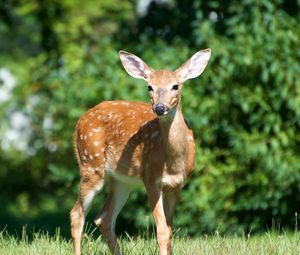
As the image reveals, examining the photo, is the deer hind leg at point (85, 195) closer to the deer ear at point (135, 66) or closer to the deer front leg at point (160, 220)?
the deer front leg at point (160, 220)

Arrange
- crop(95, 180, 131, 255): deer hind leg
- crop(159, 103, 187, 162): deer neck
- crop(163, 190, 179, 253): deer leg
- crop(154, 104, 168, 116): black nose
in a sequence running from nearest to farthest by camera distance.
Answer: crop(154, 104, 168, 116): black nose
crop(159, 103, 187, 162): deer neck
crop(163, 190, 179, 253): deer leg
crop(95, 180, 131, 255): deer hind leg

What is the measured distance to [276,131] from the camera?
975 centimetres

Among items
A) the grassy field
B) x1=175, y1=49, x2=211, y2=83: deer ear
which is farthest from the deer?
the grassy field

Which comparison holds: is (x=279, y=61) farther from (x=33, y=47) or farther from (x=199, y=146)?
(x=33, y=47)

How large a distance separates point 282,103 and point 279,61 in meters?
0.44

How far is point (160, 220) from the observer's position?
6816mm

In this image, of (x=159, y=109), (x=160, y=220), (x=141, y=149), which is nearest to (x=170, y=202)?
(x=160, y=220)

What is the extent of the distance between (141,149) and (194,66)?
2.47 feet

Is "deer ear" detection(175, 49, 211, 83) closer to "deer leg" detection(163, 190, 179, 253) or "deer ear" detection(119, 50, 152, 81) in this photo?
"deer ear" detection(119, 50, 152, 81)

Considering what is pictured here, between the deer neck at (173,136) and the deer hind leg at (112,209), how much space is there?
100cm

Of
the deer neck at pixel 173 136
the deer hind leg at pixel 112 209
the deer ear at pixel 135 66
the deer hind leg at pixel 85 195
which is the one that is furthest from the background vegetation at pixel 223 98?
the deer neck at pixel 173 136

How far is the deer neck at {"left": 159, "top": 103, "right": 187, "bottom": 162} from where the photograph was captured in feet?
22.9

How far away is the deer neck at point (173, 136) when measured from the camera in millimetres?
6969

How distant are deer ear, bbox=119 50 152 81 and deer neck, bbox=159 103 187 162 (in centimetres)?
37
